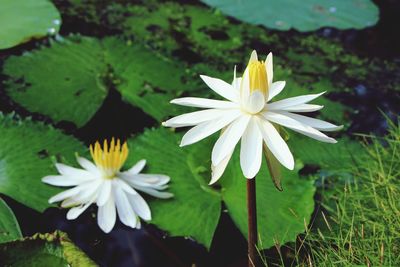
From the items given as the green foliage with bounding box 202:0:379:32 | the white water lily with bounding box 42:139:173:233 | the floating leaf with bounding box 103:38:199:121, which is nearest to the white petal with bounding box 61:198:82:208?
the white water lily with bounding box 42:139:173:233

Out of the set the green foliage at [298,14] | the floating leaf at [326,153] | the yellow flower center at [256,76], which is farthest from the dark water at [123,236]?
the green foliage at [298,14]

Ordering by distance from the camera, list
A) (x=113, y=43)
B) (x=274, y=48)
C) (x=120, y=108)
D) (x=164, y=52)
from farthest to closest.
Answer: (x=274, y=48)
(x=164, y=52)
(x=113, y=43)
(x=120, y=108)

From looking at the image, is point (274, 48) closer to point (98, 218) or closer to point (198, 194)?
point (198, 194)

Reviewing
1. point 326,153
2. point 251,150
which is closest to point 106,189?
point 251,150

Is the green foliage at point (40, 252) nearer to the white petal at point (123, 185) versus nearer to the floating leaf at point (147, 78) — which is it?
the white petal at point (123, 185)

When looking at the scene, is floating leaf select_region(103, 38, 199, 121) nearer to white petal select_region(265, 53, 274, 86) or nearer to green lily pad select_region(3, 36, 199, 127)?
green lily pad select_region(3, 36, 199, 127)

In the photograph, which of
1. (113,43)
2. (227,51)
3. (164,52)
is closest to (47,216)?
(113,43)
